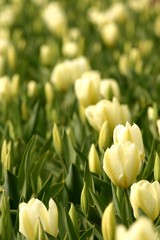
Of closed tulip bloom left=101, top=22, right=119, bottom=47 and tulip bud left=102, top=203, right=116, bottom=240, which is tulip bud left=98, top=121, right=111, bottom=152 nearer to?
tulip bud left=102, top=203, right=116, bottom=240

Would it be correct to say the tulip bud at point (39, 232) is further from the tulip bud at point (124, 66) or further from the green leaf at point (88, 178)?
the tulip bud at point (124, 66)

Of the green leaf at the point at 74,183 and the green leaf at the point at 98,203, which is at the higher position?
the green leaf at the point at 74,183

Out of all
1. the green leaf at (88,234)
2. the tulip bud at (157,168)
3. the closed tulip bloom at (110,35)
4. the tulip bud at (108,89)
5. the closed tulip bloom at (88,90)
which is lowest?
the green leaf at (88,234)

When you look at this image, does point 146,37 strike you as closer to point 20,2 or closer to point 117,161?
point 20,2

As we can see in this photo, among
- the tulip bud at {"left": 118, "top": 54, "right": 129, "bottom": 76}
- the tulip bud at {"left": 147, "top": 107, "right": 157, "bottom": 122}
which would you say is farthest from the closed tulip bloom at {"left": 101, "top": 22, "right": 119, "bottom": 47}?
the tulip bud at {"left": 147, "top": 107, "right": 157, "bottom": 122}

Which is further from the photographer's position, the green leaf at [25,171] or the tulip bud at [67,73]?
the tulip bud at [67,73]

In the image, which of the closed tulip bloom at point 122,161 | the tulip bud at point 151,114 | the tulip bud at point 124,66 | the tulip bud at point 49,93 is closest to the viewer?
the closed tulip bloom at point 122,161

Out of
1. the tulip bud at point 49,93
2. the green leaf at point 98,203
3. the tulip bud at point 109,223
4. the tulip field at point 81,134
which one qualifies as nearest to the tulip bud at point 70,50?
the tulip field at point 81,134
